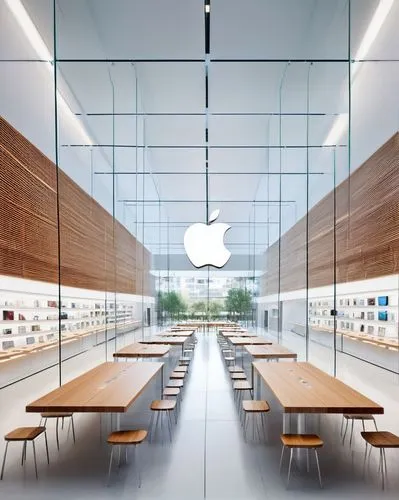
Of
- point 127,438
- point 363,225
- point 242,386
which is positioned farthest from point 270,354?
point 127,438

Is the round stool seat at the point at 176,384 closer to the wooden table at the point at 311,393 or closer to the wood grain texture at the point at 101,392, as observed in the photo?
the wood grain texture at the point at 101,392

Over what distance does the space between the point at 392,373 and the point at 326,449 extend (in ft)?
18.2

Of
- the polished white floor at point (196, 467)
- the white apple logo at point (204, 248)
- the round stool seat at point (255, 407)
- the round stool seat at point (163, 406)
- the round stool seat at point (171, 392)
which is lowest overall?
the polished white floor at point (196, 467)

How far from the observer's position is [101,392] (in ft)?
16.4

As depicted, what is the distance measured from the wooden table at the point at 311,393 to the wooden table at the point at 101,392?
1.57 meters

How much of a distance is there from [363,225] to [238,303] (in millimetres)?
15221

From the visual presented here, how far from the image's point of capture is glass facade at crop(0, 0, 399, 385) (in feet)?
26.3

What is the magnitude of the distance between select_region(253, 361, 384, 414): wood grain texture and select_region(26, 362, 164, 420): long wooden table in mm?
1580

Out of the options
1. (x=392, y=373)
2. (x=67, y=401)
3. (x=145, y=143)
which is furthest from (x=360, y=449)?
(x=145, y=143)

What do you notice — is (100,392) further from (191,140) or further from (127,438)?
(191,140)

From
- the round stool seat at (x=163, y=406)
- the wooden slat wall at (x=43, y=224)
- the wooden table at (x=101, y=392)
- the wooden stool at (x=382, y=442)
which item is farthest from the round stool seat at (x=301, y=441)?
the wooden slat wall at (x=43, y=224)

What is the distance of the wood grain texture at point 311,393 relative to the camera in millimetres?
4258

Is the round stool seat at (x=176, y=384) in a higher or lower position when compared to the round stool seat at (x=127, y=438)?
lower

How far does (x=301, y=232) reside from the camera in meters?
16.3
